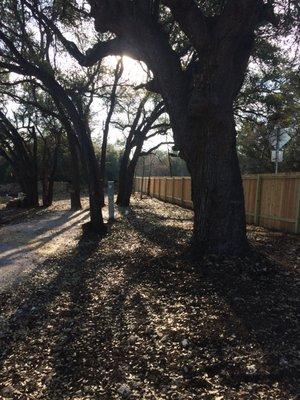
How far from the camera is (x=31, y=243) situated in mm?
10625

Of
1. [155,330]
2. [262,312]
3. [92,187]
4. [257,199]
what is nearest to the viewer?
[155,330]

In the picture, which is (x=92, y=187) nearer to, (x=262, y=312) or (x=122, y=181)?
(x=262, y=312)

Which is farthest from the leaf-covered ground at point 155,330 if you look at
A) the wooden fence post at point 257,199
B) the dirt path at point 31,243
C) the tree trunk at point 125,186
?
the tree trunk at point 125,186

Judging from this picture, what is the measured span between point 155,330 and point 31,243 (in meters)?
6.85

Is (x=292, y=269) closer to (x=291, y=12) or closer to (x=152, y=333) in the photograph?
(x=152, y=333)

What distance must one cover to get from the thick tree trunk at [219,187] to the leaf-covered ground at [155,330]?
386mm

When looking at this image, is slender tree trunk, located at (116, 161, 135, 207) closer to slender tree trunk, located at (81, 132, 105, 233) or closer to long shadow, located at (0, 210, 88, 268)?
long shadow, located at (0, 210, 88, 268)

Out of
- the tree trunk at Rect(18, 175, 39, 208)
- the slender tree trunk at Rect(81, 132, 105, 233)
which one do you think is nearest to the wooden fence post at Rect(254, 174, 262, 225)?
the slender tree trunk at Rect(81, 132, 105, 233)

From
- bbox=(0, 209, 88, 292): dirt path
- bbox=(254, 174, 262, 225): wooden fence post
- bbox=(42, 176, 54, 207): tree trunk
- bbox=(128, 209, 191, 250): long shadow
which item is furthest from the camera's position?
bbox=(42, 176, 54, 207): tree trunk

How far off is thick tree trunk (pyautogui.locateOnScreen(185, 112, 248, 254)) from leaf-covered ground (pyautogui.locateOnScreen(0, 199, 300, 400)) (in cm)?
39

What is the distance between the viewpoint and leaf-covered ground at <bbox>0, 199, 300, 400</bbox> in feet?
11.2

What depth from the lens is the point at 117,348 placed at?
410cm

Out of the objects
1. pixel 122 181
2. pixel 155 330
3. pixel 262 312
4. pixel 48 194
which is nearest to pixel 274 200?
pixel 262 312

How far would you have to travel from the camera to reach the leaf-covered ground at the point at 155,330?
341 cm
